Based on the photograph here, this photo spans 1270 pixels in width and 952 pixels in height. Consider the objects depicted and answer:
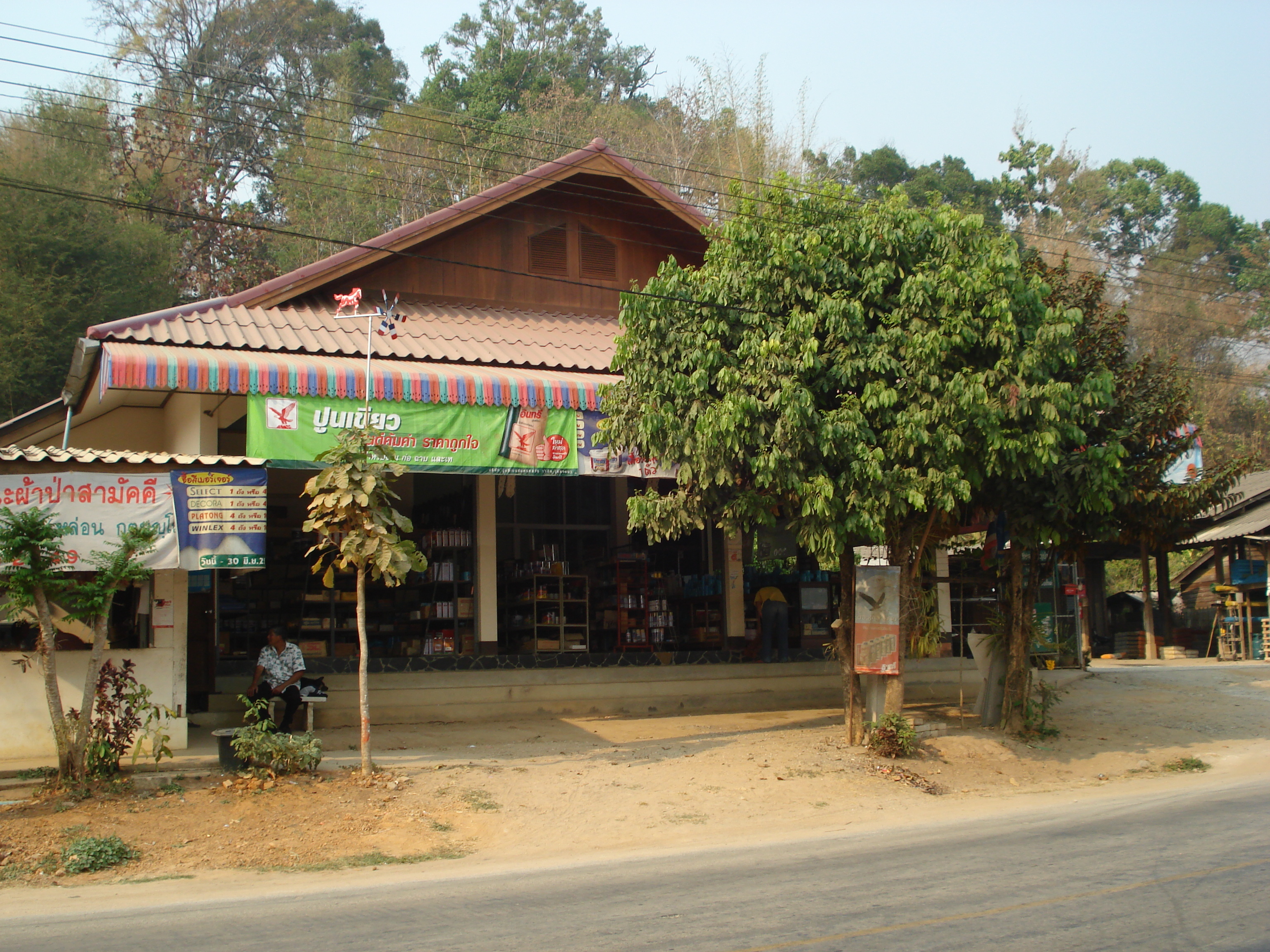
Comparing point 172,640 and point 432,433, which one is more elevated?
point 432,433

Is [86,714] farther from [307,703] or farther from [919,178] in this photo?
[919,178]

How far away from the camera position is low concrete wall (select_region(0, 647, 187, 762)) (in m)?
11.3

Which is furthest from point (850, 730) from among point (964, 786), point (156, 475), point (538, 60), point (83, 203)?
point (538, 60)

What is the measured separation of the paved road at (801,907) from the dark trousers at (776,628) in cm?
849

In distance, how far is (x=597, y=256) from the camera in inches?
737

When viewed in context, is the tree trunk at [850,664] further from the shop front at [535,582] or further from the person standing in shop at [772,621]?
the person standing in shop at [772,621]

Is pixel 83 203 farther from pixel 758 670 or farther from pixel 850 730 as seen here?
pixel 850 730

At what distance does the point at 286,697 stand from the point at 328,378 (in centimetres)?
396

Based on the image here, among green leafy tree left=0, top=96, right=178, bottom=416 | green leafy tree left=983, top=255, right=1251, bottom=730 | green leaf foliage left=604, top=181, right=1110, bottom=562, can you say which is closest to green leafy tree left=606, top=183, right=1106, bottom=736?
green leaf foliage left=604, top=181, right=1110, bottom=562

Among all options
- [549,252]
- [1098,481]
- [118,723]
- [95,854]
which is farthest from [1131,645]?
[95,854]

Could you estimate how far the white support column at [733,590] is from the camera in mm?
18500

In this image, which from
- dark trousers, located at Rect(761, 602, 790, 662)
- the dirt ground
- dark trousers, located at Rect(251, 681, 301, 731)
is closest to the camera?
the dirt ground

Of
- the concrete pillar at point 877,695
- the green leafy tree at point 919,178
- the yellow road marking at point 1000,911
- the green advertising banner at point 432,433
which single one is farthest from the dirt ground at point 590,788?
the green leafy tree at point 919,178

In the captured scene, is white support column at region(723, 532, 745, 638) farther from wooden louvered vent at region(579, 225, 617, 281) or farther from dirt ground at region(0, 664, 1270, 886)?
wooden louvered vent at region(579, 225, 617, 281)
